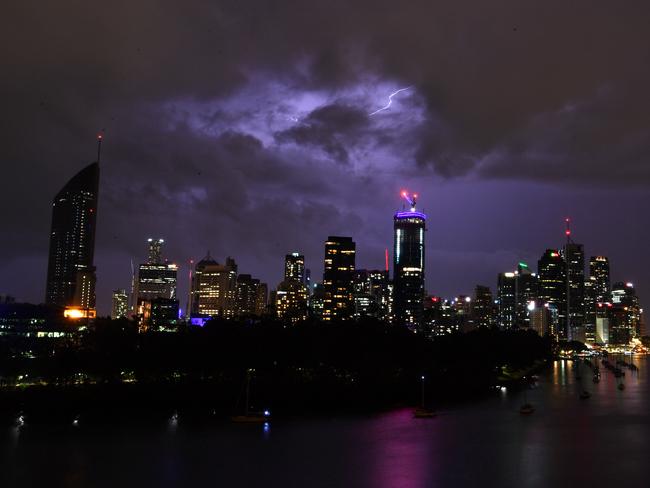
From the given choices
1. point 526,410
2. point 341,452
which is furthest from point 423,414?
point 341,452

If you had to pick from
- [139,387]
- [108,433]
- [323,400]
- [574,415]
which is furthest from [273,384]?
[574,415]

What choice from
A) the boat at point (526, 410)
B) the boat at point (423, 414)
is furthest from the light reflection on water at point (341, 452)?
the boat at point (526, 410)

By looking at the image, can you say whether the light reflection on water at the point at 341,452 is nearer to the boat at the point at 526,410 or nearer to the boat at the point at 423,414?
the boat at the point at 423,414

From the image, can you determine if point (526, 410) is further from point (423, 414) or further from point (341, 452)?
point (341, 452)

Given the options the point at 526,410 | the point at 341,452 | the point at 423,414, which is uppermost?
the point at 526,410

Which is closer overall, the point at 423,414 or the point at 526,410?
the point at 423,414

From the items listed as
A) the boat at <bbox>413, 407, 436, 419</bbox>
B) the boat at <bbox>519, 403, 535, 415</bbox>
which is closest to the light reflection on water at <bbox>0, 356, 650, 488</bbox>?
the boat at <bbox>413, 407, 436, 419</bbox>

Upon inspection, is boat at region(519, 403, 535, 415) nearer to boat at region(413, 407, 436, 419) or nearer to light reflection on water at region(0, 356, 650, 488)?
light reflection on water at region(0, 356, 650, 488)

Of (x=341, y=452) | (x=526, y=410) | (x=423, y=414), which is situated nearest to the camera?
(x=341, y=452)

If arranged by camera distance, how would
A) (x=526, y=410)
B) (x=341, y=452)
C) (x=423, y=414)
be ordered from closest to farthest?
(x=341, y=452) → (x=423, y=414) → (x=526, y=410)

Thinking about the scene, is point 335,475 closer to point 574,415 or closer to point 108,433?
point 108,433
